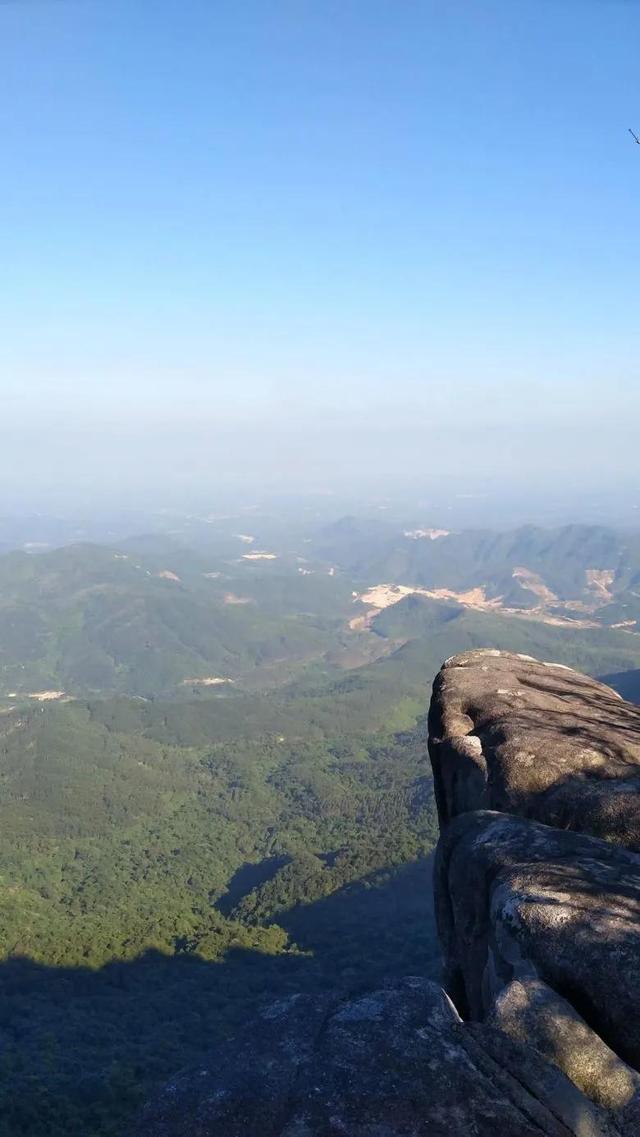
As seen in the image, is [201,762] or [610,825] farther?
[201,762]

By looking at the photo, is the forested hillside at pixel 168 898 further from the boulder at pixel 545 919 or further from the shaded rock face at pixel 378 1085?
the boulder at pixel 545 919

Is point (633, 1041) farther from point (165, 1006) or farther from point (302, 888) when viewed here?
point (302, 888)

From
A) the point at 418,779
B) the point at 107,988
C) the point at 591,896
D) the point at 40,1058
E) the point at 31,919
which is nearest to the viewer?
the point at 591,896

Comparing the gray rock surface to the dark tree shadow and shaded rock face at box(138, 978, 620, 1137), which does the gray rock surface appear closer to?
shaded rock face at box(138, 978, 620, 1137)

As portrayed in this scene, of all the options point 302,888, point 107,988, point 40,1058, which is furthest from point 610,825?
point 302,888

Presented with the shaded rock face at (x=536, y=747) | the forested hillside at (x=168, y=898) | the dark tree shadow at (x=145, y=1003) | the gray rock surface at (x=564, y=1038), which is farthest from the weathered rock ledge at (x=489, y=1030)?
the dark tree shadow at (x=145, y=1003)

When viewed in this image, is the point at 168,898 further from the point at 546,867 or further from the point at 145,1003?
the point at 546,867
